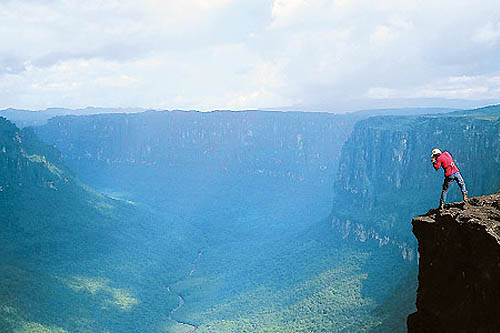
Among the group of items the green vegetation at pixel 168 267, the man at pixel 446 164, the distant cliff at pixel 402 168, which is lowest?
the green vegetation at pixel 168 267

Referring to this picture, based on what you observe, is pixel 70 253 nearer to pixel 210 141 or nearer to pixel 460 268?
pixel 460 268

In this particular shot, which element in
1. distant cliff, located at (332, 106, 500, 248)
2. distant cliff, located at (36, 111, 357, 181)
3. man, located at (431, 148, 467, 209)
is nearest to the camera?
man, located at (431, 148, 467, 209)

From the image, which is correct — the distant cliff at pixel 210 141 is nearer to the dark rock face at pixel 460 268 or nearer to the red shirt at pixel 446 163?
the red shirt at pixel 446 163

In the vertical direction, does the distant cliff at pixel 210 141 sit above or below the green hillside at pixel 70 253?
above

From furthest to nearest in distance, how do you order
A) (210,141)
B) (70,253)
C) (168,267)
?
1. (210,141)
2. (168,267)
3. (70,253)

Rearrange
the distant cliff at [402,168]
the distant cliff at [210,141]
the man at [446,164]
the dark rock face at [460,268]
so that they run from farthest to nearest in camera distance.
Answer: the distant cliff at [210,141] → the distant cliff at [402,168] → the man at [446,164] → the dark rock face at [460,268]

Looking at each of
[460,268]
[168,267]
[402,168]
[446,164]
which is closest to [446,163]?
[446,164]

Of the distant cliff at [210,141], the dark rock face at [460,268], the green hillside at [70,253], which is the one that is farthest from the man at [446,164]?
the distant cliff at [210,141]

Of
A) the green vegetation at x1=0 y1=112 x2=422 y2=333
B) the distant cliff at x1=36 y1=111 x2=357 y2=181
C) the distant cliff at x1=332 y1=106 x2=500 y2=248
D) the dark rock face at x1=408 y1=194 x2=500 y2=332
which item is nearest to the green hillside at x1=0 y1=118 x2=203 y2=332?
the green vegetation at x1=0 y1=112 x2=422 y2=333

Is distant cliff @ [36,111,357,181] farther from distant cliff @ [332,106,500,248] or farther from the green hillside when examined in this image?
the green hillside
